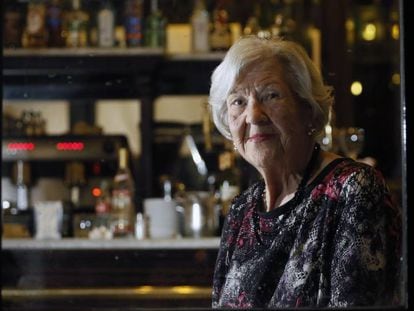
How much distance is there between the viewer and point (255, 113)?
4.38 ft

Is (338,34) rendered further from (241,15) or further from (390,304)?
(390,304)

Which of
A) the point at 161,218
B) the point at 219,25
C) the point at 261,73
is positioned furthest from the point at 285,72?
the point at 219,25

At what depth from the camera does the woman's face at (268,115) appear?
1.34m

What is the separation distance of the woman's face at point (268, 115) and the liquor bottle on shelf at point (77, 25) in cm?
263

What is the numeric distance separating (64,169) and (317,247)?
9.03ft

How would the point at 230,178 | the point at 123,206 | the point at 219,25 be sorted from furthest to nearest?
Answer: the point at 219,25 < the point at 123,206 < the point at 230,178

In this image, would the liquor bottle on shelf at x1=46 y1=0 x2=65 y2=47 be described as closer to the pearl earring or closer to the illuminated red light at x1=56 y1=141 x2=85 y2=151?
the illuminated red light at x1=56 y1=141 x2=85 y2=151

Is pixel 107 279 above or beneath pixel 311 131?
beneath

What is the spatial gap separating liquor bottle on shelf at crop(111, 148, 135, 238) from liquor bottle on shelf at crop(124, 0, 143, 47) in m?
0.60

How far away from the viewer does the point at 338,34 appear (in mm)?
3807

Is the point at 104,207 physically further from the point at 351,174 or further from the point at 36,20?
the point at 351,174

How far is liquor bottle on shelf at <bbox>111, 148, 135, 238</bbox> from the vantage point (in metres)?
3.50

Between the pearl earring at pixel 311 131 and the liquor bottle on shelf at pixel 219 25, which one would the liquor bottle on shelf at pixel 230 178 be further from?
the liquor bottle on shelf at pixel 219 25

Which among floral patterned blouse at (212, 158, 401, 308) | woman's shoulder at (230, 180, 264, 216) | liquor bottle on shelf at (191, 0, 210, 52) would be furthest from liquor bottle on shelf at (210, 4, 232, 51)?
floral patterned blouse at (212, 158, 401, 308)
